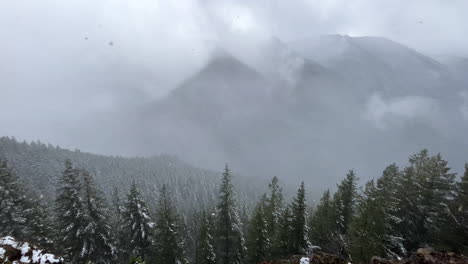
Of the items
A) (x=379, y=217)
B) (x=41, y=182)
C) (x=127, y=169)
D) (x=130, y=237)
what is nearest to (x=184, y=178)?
(x=127, y=169)

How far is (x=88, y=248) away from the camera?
26.2 meters

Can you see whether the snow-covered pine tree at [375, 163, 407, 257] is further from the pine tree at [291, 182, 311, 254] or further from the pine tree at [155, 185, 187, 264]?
the pine tree at [155, 185, 187, 264]

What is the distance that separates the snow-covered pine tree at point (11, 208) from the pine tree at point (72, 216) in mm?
4507

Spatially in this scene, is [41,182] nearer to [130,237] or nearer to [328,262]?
[130,237]

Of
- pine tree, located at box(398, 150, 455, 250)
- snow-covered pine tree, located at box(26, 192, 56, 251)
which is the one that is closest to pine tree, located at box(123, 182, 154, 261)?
snow-covered pine tree, located at box(26, 192, 56, 251)

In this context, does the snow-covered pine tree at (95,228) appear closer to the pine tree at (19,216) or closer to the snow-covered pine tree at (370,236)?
the pine tree at (19,216)

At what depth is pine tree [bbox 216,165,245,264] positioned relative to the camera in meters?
29.8

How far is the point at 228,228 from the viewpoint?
3016 cm

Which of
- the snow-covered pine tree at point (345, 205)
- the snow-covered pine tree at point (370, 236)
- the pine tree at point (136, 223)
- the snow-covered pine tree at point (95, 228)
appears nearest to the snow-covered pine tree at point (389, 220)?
the snow-covered pine tree at point (370, 236)

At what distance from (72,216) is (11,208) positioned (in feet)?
21.6

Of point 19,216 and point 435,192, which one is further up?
point 435,192

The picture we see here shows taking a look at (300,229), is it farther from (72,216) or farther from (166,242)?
(72,216)

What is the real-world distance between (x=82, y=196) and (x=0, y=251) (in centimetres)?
1578

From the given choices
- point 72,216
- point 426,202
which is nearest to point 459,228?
point 426,202
